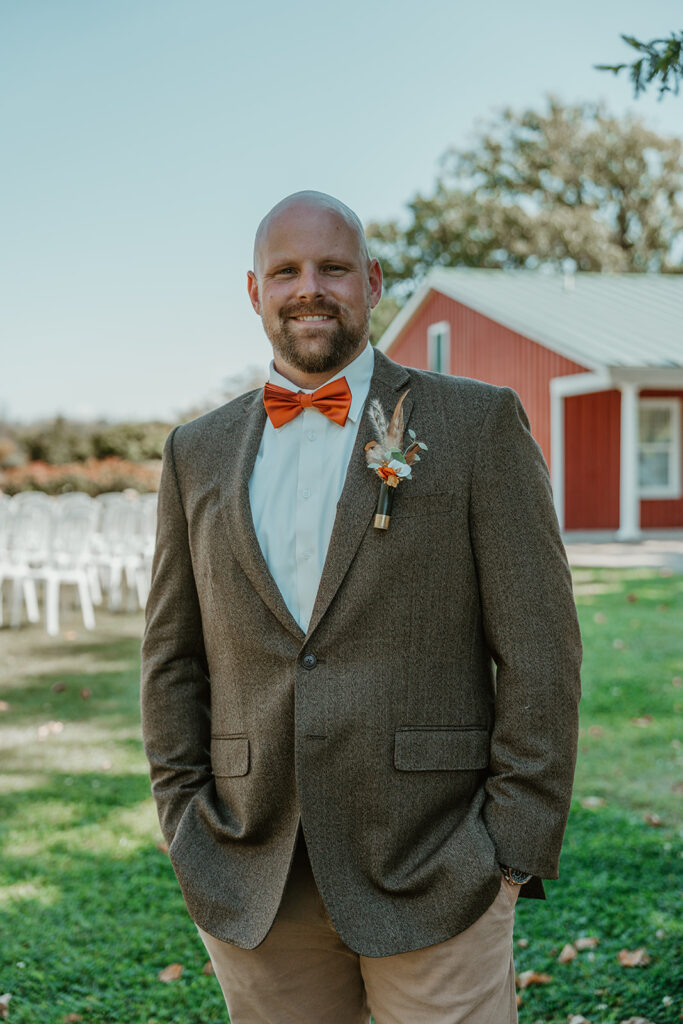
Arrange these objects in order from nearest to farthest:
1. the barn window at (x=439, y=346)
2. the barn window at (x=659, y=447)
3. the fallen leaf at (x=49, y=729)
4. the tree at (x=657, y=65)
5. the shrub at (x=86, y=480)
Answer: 1. the tree at (x=657, y=65)
2. the fallen leaf at (x=49, y=729)
3. the barn window at (x=659, y=447)
4. the barn window at (x=439, y=346)
5. the shrub at (x=86, y=480)

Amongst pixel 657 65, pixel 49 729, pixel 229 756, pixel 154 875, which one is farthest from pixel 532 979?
pixel 49 729

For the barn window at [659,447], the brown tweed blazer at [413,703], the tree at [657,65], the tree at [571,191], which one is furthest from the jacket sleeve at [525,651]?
the tree at [571,191]

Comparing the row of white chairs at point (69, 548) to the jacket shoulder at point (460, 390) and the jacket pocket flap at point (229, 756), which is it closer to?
the jacket pocket flap at point (229, 756)

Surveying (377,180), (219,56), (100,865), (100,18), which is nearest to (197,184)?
(377,180)

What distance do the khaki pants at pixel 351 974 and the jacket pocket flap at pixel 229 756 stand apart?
0.72 ft

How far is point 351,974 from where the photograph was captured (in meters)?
2.20

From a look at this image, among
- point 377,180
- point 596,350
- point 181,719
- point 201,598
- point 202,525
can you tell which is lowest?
point 181,719

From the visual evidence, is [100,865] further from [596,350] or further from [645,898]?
[596,350]

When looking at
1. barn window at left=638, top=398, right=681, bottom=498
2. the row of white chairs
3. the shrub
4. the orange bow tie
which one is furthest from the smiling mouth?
the shrub

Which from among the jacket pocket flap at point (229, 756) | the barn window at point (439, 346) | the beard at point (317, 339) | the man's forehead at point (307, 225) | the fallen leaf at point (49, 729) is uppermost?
the barn window at point (439, 346)

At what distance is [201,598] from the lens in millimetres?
2277

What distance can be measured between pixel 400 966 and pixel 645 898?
2721mm

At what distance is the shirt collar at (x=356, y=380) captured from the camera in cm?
225

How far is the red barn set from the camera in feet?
59.9
